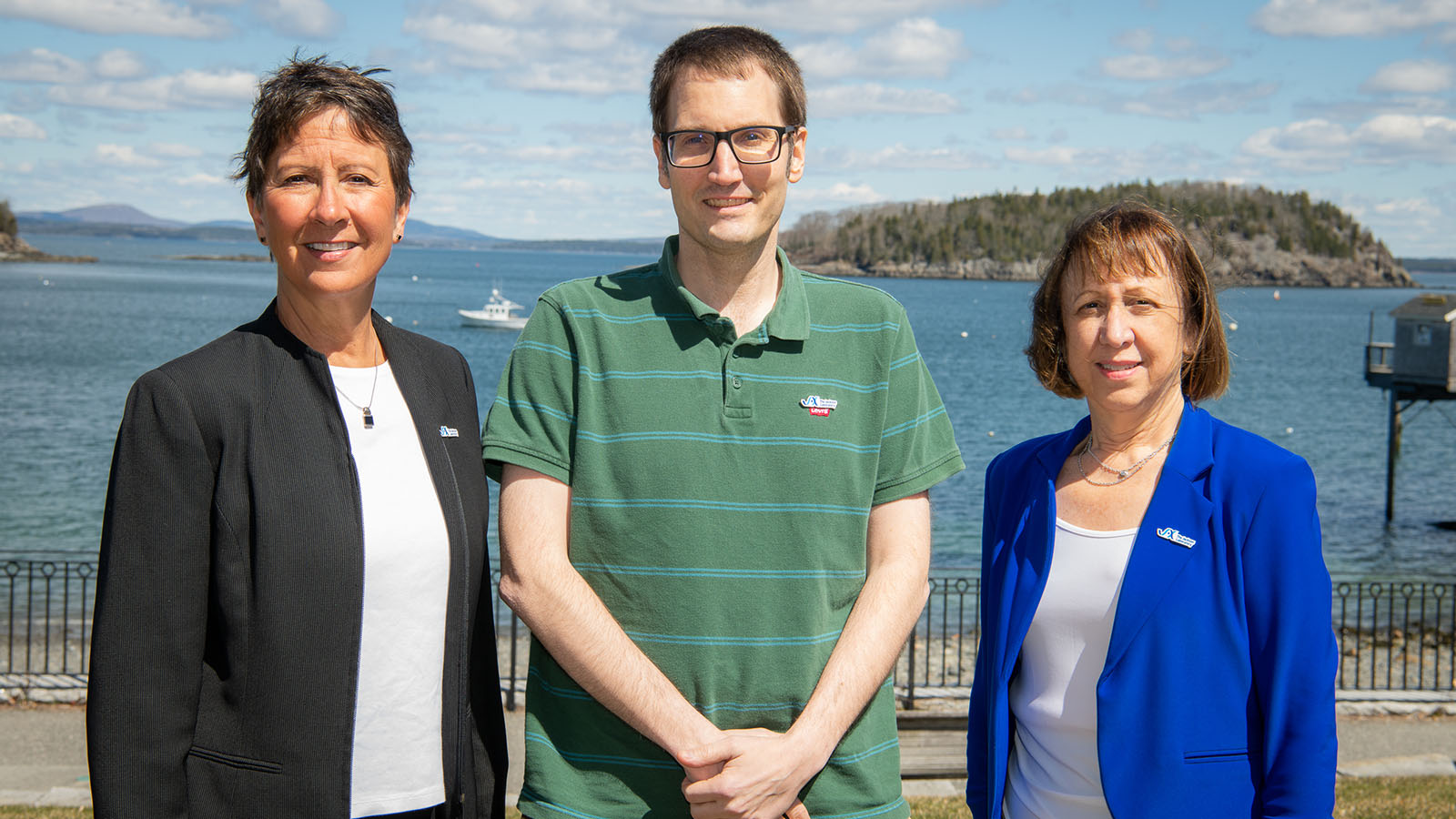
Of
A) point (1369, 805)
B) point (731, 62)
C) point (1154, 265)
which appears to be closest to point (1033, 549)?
point (1154, 265)

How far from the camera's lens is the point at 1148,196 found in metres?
3.20

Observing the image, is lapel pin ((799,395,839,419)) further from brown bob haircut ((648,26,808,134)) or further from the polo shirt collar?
brown bob haircut ((648,26,808,134))

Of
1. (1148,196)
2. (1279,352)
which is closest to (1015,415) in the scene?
(1148,196)

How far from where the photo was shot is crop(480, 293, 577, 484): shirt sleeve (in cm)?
294

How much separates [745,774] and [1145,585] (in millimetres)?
1109

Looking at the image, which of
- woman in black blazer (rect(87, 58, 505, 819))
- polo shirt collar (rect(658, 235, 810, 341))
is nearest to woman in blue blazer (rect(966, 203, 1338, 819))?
polo shirt collar (rect(658, 235, 810, 341))

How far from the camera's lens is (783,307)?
307 centimetres

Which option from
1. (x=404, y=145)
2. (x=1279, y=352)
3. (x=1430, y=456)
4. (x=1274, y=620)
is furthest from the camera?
(x=1279, y=352)

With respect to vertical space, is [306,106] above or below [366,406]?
above

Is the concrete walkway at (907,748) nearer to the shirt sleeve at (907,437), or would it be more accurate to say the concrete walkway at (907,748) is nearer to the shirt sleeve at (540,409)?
the shirt sleeve at (907,437)

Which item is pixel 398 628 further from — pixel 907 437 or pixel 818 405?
pixel 907 437

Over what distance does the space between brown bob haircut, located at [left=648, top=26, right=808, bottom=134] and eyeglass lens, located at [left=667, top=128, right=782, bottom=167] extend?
0.04 metres

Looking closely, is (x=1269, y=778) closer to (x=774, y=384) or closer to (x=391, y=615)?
(x=774, y=384)

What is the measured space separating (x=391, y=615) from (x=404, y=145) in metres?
1.31
